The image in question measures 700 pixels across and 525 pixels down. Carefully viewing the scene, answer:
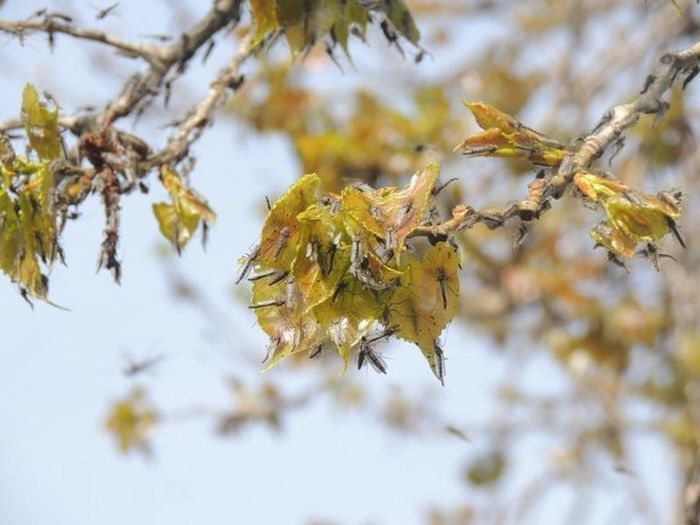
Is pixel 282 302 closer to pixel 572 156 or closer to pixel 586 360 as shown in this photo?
pixel 572 156

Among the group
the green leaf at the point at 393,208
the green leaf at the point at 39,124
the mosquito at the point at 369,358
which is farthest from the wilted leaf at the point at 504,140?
the green leaf at the point at 39,124

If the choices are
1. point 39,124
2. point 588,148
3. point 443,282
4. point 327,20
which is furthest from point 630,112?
point 39,124

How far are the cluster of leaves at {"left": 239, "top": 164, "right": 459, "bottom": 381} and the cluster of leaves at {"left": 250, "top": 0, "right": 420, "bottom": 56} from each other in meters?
0.58

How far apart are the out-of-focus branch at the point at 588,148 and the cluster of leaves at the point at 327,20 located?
1.56 feet

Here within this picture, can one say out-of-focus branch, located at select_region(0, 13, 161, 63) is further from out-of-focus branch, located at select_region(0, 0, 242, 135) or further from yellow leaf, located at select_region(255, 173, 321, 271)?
yellow leaf, located at select_region(255, 173, 321, 271)

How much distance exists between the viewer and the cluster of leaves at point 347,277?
135 cm

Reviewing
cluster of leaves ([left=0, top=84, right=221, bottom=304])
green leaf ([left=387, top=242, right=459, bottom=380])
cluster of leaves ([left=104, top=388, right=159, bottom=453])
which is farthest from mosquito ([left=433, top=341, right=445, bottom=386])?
cluster of leaves ([left=104, top=388, right=159, bottom=453])

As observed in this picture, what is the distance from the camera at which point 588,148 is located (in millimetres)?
1485

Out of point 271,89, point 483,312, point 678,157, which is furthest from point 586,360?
point 271,89

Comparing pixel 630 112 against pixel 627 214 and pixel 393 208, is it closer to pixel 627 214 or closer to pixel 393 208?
pixel 627 214

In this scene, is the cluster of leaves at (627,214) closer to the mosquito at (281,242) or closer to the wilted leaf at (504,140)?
the wilted leaf at (504,140)

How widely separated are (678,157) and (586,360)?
1369 millimetres

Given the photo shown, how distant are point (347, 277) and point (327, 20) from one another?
674 millimetres

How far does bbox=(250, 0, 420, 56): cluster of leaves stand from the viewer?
6.21 ft
